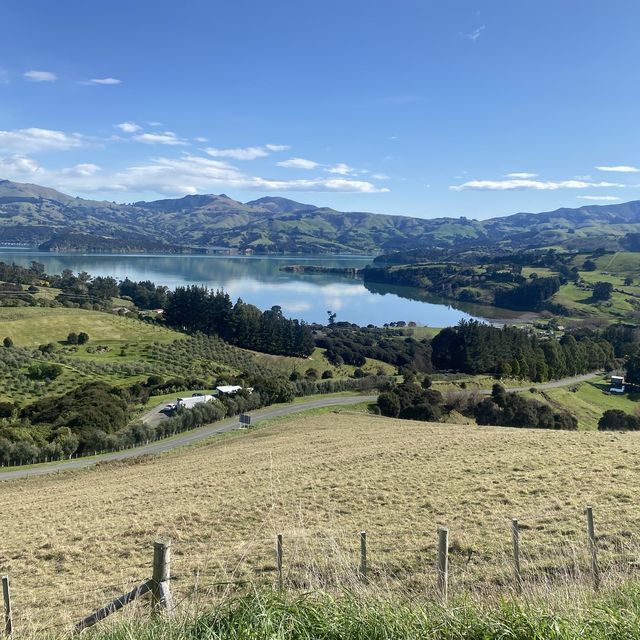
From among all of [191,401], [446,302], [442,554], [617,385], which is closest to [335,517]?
[442,554]

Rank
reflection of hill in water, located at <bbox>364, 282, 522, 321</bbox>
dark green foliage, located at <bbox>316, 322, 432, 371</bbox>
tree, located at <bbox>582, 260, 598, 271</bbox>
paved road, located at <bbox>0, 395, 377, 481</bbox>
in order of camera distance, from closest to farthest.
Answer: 1. paved road, located at <bbox>0, 395, 377, 481</bbox>
2. dark green foliage, located at <bbox>316, 322, 432, 371</bbox>
3. reflection of hill in water, located at <bbox>364, 282, 522, 321</bbox>
4. tree, located at <bbox>582, 260, 598, 271</bbox>

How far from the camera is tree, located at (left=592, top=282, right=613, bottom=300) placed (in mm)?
132875

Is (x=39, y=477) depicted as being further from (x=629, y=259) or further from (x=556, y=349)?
(x=629, y=259)

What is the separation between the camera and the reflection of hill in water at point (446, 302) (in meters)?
137

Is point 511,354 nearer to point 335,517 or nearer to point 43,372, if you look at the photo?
point 43,372

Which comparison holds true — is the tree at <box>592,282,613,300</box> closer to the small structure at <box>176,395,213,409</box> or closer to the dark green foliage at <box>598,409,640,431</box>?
the dark green foliage at <box>598,409,640,431</box>

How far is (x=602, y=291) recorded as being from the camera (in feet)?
440

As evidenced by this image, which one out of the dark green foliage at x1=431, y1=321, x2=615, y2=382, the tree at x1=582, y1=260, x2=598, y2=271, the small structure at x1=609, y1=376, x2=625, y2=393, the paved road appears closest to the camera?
the paved road

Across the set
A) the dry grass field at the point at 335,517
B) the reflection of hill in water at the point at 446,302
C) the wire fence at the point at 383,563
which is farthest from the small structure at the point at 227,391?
the reflection of hill in water at the point at 446,302

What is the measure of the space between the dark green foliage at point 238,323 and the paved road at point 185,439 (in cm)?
4199

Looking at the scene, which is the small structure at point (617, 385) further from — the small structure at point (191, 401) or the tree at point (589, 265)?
the tree at point (589, 265)

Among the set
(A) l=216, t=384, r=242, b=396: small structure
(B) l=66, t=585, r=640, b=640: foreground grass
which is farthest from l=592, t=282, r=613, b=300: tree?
(B) l=66, t=585, r=640, b=640: foreground grass

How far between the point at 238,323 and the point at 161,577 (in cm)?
8580

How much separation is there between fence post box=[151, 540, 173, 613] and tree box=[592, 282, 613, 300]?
14849 cm
